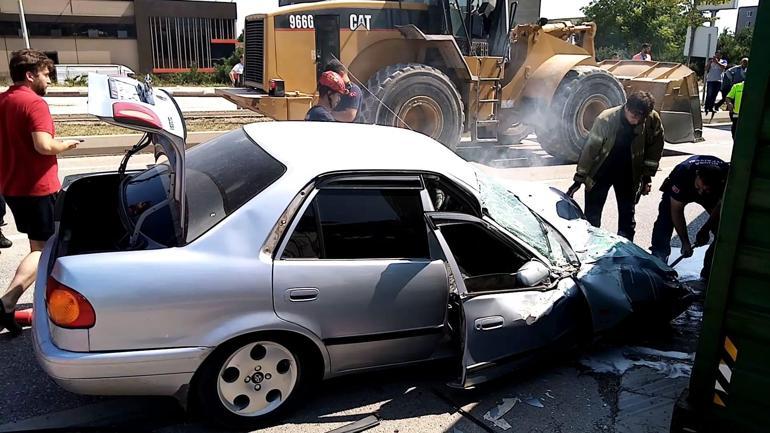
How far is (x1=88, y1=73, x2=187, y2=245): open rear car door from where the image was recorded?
2633 millimetres

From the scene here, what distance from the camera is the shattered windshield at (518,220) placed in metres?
3.51

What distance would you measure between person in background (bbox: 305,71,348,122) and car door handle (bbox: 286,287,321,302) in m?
2.42

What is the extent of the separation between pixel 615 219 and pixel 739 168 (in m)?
4.90

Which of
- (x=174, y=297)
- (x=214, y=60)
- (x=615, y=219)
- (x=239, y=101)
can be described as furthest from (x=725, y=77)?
(x=214, y=60)

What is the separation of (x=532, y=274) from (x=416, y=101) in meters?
6.21

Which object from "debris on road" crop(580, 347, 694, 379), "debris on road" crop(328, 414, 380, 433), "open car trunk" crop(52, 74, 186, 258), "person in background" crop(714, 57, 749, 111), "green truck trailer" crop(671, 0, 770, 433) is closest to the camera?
"green truck trailer" crop(671, 0, 770, 433)

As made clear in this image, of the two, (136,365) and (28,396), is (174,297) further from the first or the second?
(28,396)

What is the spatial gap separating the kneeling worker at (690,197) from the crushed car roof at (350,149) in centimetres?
Result: 201

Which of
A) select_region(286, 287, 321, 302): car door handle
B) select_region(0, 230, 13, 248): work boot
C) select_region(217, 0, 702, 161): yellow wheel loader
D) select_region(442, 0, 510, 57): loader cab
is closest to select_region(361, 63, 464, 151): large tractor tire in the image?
select_region(217, 0, 702, 161): yellow wheel loader

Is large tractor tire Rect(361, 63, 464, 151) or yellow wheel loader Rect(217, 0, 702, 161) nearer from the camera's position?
large tractor tire Rect(361, 63, 464, 151)

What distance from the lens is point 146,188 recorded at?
3.46 metres

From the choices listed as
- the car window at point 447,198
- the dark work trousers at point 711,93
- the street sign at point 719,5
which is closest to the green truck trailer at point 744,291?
the car window at point 447,198

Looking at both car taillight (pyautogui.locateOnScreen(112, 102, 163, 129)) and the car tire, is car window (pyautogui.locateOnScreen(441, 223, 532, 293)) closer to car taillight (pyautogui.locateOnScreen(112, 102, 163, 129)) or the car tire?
the car tire

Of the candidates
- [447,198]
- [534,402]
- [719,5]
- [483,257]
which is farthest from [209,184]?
[719,5]
